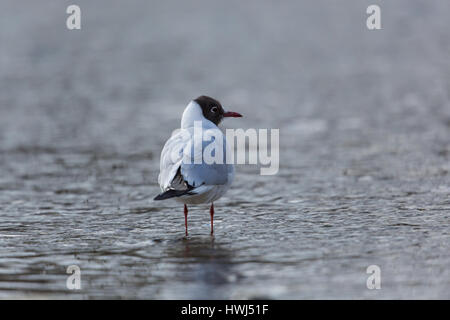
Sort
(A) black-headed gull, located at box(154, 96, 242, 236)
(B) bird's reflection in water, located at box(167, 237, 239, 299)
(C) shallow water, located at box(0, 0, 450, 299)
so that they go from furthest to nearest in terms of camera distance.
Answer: (A) black-headed gull, located at box(154, 96, 242, 236)
(C) shallow water, located at box(0, 0, 450, 299)
(B) bird's reflection in water, located at box(167, 237, 239, 299)

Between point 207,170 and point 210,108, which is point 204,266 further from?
point 210,108

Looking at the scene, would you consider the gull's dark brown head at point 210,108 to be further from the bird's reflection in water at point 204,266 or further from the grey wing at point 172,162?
the bird's reflection in water at point 204,266

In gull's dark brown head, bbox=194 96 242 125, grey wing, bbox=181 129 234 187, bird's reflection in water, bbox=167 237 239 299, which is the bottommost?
bird's reflection in water, bbox=167 237 239 299

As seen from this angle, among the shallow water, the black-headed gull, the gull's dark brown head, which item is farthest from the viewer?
the gull's dark brown head

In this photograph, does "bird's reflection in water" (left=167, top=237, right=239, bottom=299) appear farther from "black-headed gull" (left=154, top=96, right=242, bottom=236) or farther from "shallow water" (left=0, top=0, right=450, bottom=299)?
"black-headed gull" (left=154, top=96, right=242, bottom=236)

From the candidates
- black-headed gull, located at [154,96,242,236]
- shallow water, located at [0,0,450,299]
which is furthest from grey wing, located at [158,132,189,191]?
shallow water, located at [0,0,450,299]

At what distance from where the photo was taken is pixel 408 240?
22.6ft

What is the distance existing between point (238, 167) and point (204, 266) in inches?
175

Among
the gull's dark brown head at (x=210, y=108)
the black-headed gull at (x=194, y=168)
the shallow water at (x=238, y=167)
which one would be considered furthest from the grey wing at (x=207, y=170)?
the gull's dark brown head at (x=210, y=108)

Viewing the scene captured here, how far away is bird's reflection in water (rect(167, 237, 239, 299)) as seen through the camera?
19.2ft

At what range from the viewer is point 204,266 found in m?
6.48

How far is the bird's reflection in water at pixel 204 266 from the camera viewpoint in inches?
231

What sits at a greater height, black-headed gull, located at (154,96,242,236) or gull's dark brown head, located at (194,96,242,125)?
gull's dark brown head, located at (194,96,242,125)

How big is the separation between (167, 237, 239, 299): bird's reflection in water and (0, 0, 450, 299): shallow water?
2 cm
